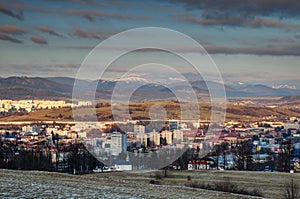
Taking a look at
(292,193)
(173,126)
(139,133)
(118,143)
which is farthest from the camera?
(173,126)

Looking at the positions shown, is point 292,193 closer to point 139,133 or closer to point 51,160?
point 51,160

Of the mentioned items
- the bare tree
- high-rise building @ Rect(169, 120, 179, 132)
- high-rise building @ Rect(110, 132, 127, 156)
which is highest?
high-rise building @ Rect(169, 120, 179, 132)

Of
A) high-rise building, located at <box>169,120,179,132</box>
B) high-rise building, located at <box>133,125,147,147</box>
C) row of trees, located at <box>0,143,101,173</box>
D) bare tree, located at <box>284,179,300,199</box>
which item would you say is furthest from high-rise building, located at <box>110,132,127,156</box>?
bare tree, located at <box>284,179,300,199</box>

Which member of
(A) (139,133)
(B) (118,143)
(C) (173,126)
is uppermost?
(C) (173,126)

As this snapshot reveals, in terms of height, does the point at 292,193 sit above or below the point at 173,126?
below

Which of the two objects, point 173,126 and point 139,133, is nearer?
point 139,133

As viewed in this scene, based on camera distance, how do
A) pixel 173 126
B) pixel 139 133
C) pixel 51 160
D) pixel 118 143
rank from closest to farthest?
pixel 51 160, pixel 118 143, pixel 139 133, pixel 173 126

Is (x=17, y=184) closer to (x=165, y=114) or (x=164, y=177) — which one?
(x=164, y=177)

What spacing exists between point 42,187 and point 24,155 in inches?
2085

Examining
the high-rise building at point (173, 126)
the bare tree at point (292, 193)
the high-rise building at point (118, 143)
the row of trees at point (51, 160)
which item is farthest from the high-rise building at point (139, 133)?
the bare tree at point (292, 193)

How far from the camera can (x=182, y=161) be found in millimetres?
94312

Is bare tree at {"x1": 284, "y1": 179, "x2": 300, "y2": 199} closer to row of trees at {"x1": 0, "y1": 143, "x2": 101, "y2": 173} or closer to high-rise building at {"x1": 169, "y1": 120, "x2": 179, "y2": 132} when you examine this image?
row of trees at {"x1": 0, "y1": 143, "x2": 101, "y2": 173}

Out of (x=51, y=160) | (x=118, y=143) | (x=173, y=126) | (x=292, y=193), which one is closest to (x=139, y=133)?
(x=118, y=143)

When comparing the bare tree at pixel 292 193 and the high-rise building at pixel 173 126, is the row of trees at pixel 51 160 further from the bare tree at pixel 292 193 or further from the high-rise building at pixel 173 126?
the high-rise building at pixel 173 126
